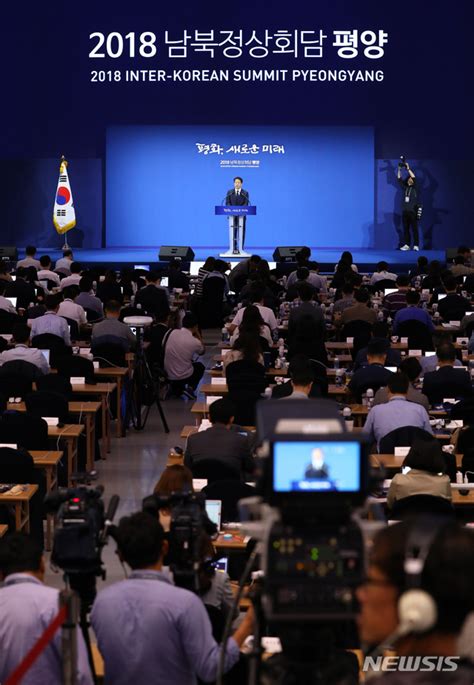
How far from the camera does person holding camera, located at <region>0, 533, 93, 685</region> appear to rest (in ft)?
14.0

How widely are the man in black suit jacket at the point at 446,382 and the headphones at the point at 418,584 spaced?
7.63 metres

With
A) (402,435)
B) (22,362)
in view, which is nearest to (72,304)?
(22,362)

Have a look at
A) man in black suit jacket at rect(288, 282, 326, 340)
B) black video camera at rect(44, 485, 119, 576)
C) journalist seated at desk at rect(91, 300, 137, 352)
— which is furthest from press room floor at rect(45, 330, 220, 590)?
black video camera at rect(44, 485, 119, 576)

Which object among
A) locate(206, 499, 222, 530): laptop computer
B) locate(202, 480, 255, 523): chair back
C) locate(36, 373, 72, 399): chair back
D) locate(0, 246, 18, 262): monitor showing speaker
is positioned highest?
locate(0, 246, 18, 262): monitor showing speaker

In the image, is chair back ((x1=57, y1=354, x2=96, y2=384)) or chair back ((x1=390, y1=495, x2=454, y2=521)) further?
chair back ((x1=57, y1=354, x2=96, y2=384))

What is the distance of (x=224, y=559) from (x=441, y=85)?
21.6 metres

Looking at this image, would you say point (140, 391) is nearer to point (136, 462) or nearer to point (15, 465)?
point (136, 462)

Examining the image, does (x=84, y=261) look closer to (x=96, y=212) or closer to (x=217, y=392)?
(x=96, y=212)

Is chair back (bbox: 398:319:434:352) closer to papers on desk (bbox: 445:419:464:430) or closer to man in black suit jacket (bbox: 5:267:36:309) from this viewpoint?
papers on desk (bbox: 445:419:464:430)

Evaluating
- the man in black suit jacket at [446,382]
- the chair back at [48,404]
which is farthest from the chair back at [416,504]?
the chair back at [48,404]

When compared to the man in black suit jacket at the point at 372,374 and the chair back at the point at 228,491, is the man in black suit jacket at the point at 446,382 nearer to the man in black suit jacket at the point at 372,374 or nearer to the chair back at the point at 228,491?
the man in black suit jacket at the point at 372,374

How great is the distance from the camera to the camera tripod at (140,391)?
1255 cm

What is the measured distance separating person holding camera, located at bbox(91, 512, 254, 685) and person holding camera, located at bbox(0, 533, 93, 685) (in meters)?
0.15

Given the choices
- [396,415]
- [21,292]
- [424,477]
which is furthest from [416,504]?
[21,292]
